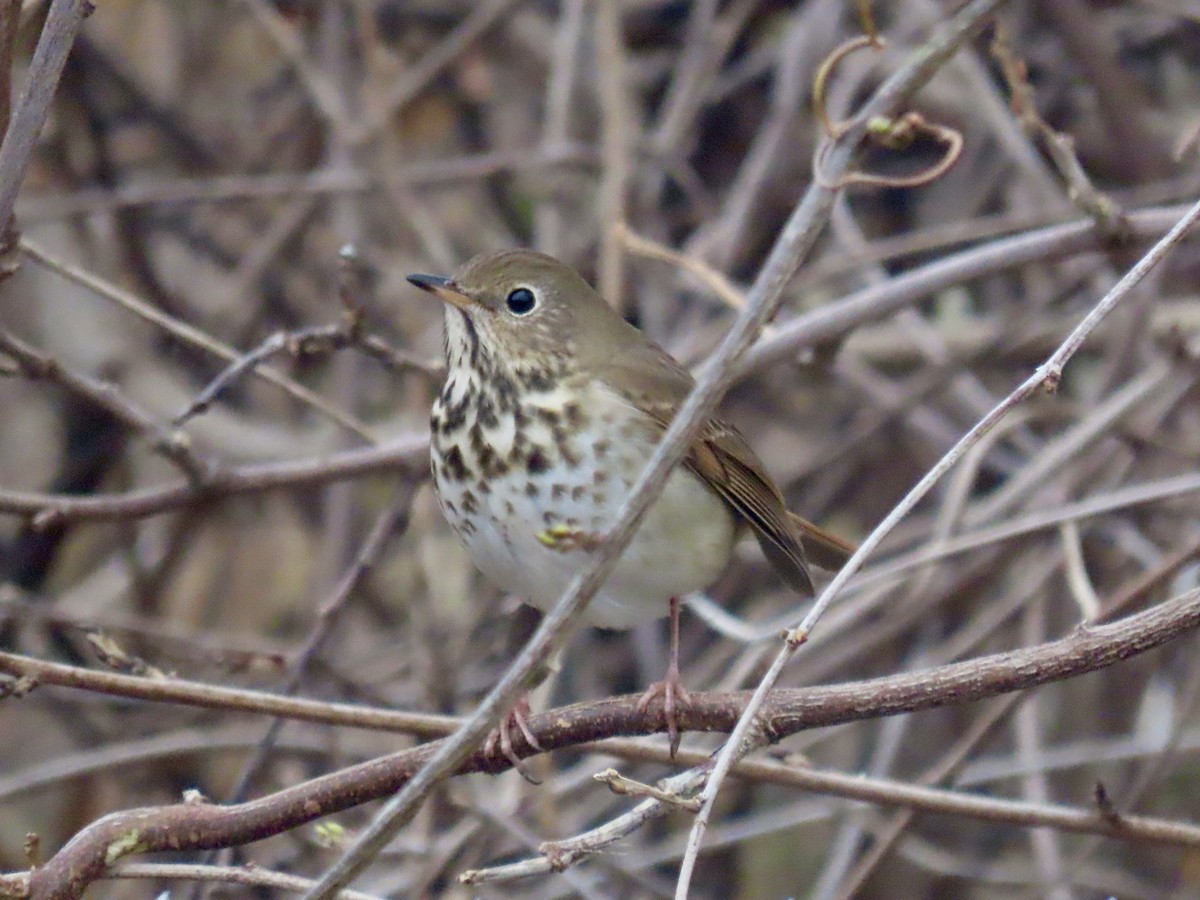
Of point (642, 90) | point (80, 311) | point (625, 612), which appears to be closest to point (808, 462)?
point (642, 90)

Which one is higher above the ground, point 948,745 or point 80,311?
point 80,311

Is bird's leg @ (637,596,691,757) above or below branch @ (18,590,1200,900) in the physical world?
above

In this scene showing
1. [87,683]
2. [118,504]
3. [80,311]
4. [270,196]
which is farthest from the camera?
[80,311]

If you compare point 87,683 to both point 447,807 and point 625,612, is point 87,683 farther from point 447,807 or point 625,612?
point 447,807

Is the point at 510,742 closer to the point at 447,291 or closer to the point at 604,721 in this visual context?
the point at 604,721

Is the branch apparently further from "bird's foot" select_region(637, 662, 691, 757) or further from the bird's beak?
the bird's beak

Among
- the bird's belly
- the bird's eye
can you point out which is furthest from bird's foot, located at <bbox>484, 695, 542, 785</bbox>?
the bird's eye

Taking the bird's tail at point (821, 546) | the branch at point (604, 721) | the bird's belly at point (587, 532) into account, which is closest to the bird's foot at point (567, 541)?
the branch at point (604, 721)
